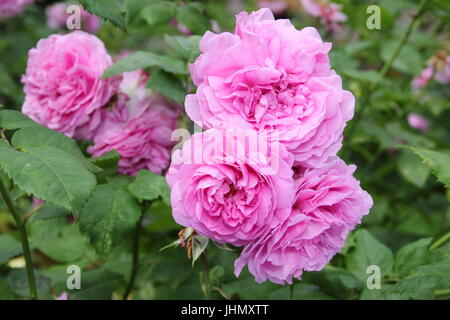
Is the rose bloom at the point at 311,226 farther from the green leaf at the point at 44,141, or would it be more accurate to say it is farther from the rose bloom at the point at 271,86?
the green leaf at the point at 44,141

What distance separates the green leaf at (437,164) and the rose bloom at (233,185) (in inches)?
13.1

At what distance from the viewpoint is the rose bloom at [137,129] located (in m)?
1.31

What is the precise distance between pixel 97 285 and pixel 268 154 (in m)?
0.76

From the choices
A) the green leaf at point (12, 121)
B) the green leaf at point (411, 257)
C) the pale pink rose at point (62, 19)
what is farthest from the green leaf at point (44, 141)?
the pale pink rose at point (62, 19)

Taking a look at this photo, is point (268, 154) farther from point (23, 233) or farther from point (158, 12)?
point (158, 12)

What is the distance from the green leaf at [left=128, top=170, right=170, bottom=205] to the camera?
1146 millimetres

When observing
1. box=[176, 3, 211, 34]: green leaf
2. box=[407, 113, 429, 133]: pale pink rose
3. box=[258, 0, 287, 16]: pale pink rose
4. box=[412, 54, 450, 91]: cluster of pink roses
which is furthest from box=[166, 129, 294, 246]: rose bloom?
box=[258, 0, 287, 16]: pale pink rose

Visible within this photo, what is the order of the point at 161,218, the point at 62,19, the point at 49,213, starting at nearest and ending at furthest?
→ the point at 49,213 → the point at 161,218 → the point at 62,19

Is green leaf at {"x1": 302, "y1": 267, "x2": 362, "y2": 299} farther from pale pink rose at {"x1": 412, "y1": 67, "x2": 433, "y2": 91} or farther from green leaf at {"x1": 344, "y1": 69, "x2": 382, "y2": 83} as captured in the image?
pale pink rose at {"x1": 412, "y1": 67, "x2": 433, "y2": 91}

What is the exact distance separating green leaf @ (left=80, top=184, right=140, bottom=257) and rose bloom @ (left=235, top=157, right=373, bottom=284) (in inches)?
11.5

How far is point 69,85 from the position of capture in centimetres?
134

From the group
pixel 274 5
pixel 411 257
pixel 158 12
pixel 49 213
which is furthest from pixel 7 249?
pixel 274 5
